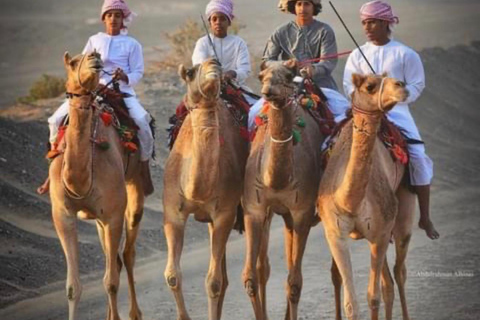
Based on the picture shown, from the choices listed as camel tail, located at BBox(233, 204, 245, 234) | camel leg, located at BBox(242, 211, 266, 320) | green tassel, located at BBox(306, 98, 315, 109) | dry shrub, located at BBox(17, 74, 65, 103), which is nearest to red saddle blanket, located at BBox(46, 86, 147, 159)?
camel tail, located at BBox(233, 204, 245, 234)

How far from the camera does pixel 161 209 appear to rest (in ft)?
57.1

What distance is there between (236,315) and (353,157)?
3080 millimetres

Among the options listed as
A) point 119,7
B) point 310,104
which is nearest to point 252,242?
point 310,104

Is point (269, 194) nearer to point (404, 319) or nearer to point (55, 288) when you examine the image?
point (404, 319)

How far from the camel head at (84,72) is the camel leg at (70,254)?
3.97ft

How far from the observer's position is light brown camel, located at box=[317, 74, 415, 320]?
1001 cm

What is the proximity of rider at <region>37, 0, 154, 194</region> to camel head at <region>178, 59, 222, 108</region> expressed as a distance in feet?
6.28

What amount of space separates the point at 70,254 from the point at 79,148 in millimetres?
985

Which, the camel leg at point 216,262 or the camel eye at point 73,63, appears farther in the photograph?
the camel leg at point 216,262

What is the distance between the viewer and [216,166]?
34.8 ft

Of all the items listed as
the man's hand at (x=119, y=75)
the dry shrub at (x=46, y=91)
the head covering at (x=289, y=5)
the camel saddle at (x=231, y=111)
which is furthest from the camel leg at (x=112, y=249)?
the dry shrub at (x=46, y=91)

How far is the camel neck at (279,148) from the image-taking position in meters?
10.3

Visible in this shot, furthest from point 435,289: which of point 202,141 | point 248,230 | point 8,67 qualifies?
point 8,67

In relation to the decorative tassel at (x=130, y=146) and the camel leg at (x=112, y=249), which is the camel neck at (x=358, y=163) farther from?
the decorative tassel at (x=130, y=146)
